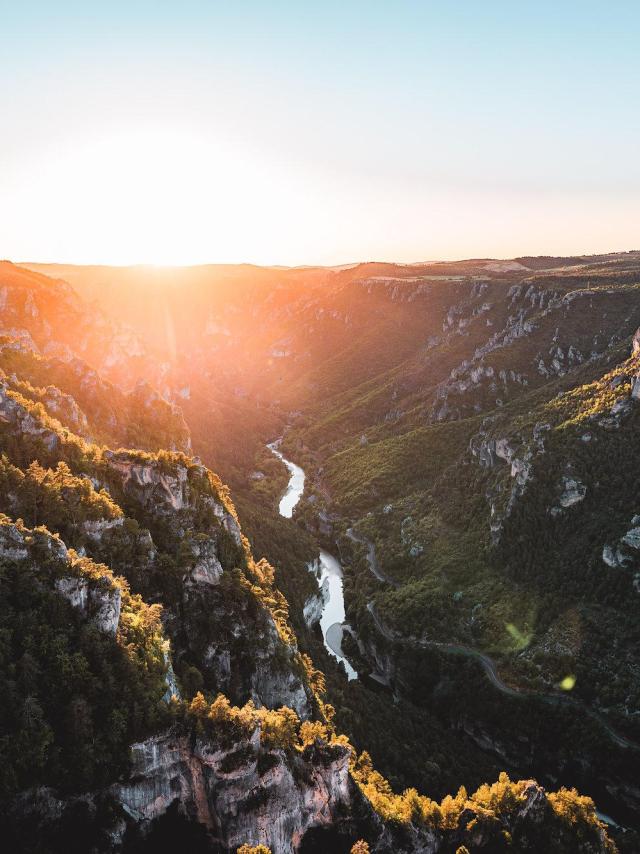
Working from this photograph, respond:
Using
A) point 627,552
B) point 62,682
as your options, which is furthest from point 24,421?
point 627,552

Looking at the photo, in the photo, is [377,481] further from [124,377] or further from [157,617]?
[157,617]

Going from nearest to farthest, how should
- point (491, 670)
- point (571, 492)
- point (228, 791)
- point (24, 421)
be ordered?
point (228, 791), point (24, 421), point (491, 670), point (571, 492)

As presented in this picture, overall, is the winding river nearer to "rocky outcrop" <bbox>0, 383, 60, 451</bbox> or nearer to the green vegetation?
"rocky outcrop" <bbox>0, 383, 60, 451</bbox>

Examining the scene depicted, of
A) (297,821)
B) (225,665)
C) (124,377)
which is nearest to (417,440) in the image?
(124,377)

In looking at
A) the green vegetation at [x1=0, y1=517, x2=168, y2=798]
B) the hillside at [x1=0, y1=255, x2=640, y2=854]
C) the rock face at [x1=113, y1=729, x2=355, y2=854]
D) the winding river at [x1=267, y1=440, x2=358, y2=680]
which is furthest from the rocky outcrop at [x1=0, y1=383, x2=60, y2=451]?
the winding river at [x1=267, y1=440, x2=358, y2=680]

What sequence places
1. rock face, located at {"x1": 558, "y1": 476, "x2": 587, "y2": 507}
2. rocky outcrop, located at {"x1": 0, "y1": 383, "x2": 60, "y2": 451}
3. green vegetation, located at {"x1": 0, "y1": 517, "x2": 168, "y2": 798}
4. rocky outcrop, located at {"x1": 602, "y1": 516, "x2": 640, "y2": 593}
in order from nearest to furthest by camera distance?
1. green vegetation, located at {"x1": 0, "y1": 517, "x2": 168, "y2": 798}
2. rocky outcrop, located at {"x1": 0, "y1": 383, "x2": 60, "y2": 451}
3. rocky outcrop, located at {"x1": 602, "y1": 516, "x2": 640, "y2": 593}
4. rock face, located at {"x1": 558, "y1": 476, "x2": 587, "y2": 507}

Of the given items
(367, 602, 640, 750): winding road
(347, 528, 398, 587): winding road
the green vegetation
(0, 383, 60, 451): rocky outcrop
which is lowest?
(367, 602, 640, 750): winding road

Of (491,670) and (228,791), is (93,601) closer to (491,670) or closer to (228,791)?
(228,791)
